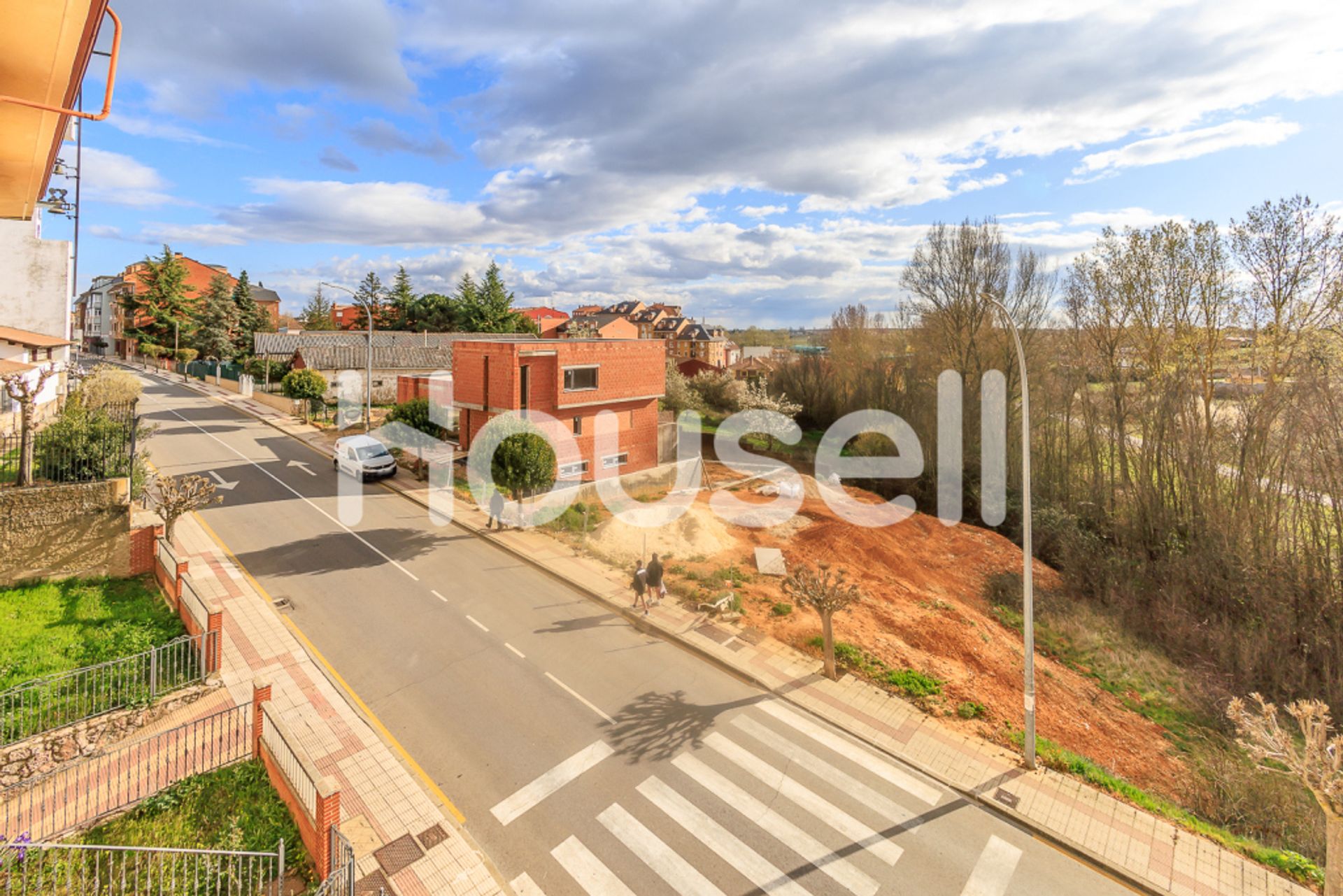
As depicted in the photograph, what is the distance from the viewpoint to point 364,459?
78.6ft

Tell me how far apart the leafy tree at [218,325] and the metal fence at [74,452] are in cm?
4961

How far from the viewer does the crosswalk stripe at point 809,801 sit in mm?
7891

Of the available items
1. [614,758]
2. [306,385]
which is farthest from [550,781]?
[306,385]

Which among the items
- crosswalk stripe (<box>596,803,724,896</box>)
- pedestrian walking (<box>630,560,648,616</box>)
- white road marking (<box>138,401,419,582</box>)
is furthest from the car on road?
crosswalk stripe (<box>596,803,724,896</box>)

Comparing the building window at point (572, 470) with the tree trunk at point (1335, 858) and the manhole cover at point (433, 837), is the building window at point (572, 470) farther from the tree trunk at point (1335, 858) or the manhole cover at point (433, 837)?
the tree trunk at point (1335, 858)

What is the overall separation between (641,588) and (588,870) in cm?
722

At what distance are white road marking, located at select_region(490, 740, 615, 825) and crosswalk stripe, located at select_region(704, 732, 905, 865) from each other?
70.4 inches

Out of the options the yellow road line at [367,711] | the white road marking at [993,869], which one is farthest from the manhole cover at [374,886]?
the white road marking at [993,869]

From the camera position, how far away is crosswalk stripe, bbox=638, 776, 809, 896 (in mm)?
7230

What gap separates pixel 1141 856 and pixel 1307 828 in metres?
3.67

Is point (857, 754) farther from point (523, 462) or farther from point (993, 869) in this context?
point (523, 462)

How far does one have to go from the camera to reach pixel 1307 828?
30.2 ft

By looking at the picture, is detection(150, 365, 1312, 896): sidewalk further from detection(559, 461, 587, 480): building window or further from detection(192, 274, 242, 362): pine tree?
detection(192, 274, 242, 362): pine tree

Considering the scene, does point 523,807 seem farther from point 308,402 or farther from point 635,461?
point 308,402
